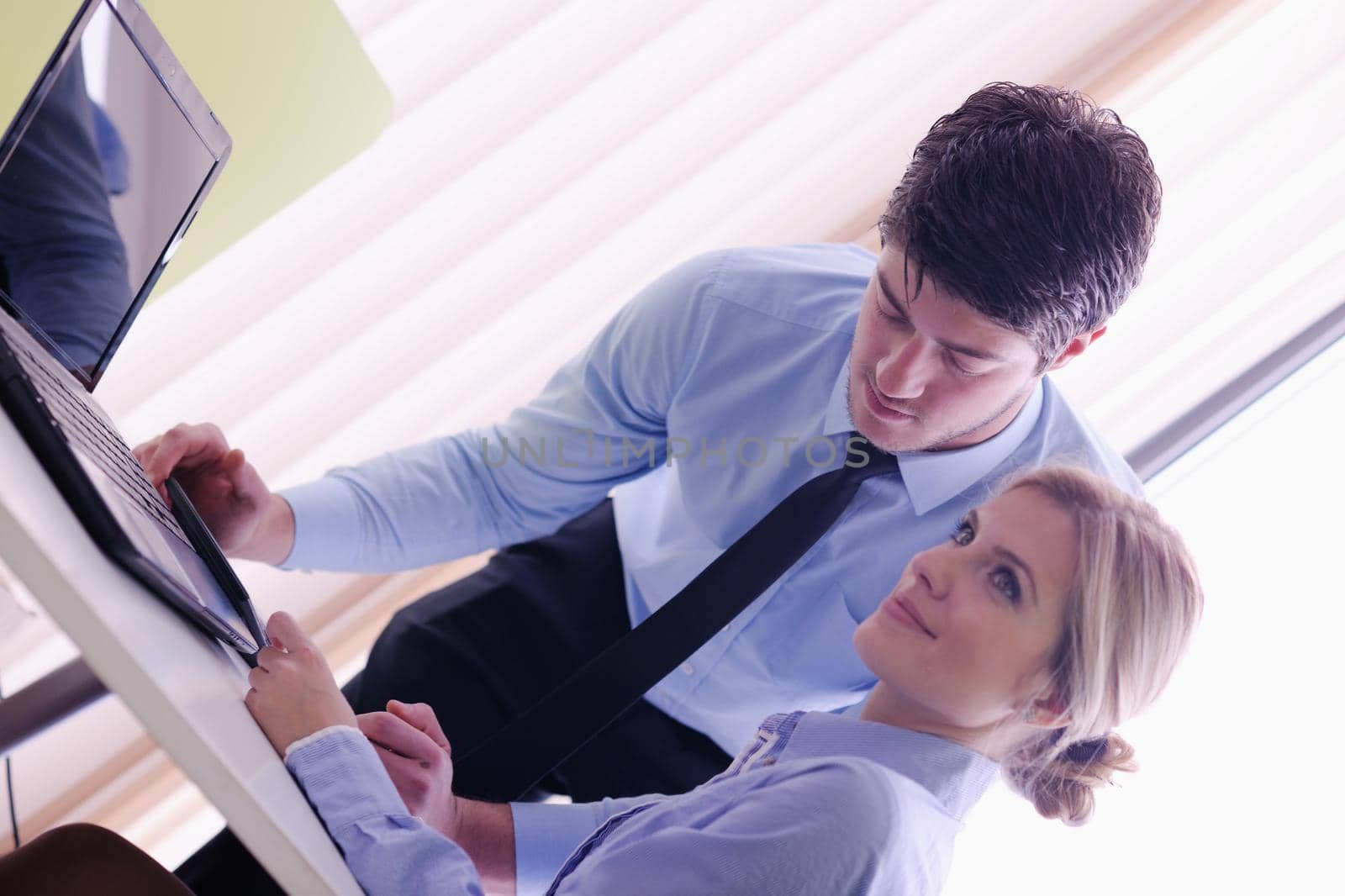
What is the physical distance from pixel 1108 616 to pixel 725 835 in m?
0.42

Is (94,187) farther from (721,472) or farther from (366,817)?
(721,472)

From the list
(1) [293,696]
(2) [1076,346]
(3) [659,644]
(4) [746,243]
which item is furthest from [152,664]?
(4) [746,243]

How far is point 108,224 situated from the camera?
804mm

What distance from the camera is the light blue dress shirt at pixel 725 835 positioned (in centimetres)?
67

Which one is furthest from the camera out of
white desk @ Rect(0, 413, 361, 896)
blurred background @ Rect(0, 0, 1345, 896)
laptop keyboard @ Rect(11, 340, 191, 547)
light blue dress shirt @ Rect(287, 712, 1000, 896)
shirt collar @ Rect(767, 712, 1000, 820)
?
blurred background @ Rect(0, 0, 1345, 896)

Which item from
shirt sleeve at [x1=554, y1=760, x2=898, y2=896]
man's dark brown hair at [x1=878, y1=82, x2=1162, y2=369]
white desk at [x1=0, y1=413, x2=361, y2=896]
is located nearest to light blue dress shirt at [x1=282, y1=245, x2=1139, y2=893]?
man's dark brown hair at [x1=878, y1=82, x2=1162, y2=369]

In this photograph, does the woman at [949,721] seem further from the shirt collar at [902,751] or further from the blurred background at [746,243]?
the blurred background at [746,243]

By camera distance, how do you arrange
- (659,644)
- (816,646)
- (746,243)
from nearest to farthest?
(659,644)
(816,646)
(746,243)

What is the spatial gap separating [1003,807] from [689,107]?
0.98m

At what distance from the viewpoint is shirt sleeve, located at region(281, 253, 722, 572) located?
1114 mm

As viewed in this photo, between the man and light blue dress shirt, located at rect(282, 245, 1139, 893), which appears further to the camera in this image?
light blue dress shirt, located at rect(282, 245, 1139, 893)

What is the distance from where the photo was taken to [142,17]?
78 centimetres

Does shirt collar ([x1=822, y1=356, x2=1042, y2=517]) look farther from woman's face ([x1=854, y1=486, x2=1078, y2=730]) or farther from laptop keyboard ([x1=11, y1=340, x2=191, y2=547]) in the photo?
laptop keyboard ([x1=11, y1=340, x2=191, y2=547])

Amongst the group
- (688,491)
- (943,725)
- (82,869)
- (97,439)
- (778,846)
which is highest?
(97,439)
